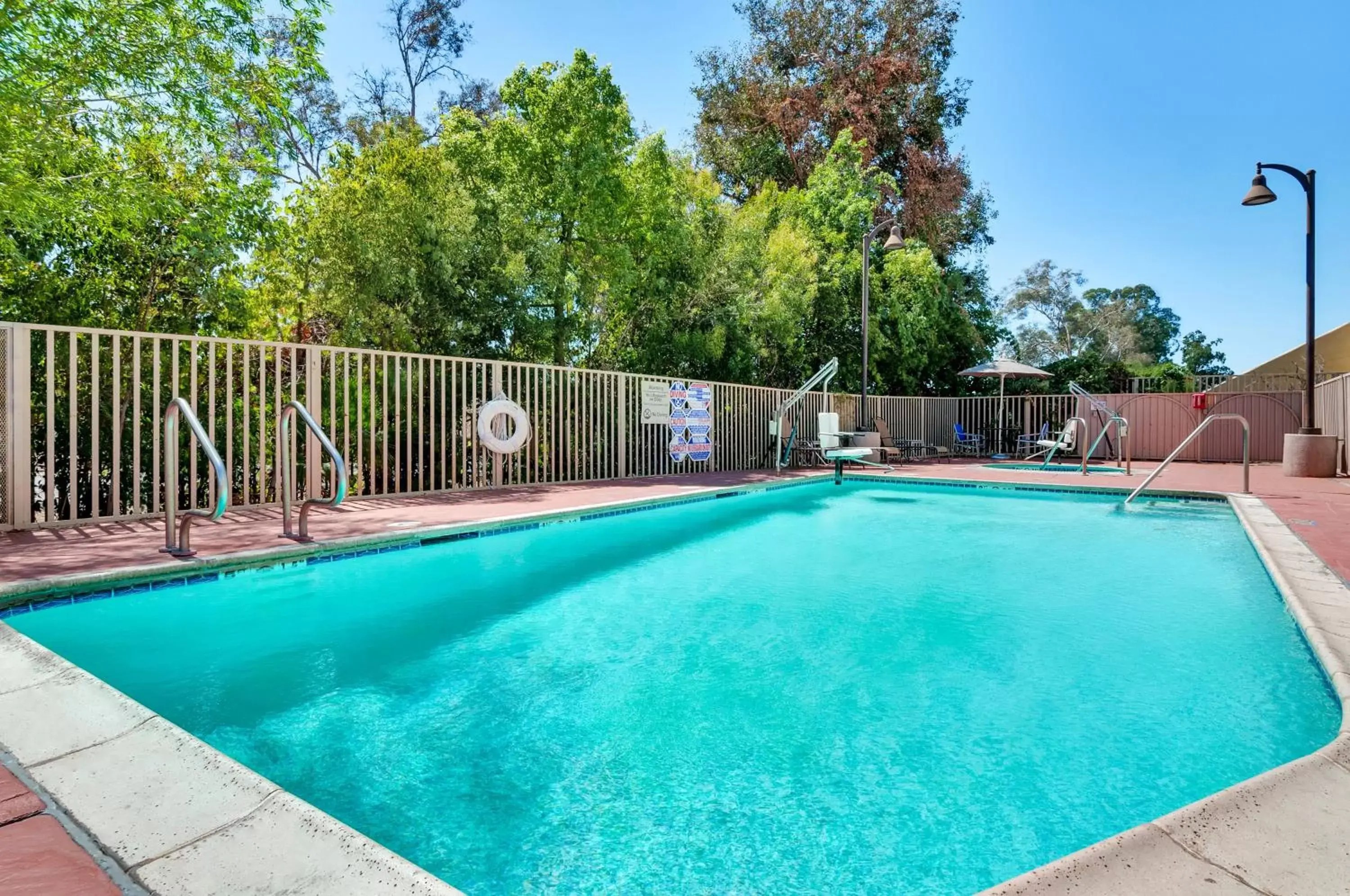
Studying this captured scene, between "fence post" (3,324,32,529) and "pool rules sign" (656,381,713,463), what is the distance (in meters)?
6.87

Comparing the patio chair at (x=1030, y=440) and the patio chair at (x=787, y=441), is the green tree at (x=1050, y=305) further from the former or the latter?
the patio chair at (x=787, y=441)

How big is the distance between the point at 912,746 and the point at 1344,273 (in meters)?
23.9

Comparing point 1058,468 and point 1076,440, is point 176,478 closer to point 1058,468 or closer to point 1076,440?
point 1058,468

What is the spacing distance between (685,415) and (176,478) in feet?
25.2

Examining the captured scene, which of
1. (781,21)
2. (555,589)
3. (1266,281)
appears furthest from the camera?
(1266,281)

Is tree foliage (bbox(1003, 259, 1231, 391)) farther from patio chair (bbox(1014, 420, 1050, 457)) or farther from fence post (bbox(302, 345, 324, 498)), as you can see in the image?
fence post (bbox(302, 345, 324, 498))

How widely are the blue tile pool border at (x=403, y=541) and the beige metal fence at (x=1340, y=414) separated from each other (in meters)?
4.09

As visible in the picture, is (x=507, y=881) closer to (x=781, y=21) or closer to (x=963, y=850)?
(x=963, y=850)

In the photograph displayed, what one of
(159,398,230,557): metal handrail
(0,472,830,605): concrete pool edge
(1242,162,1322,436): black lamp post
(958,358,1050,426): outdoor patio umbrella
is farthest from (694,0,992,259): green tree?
(159,398,230,557): metal handrail

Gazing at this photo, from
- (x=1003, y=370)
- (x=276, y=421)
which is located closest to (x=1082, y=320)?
(x=1003, y=370)

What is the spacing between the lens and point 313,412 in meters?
6.69

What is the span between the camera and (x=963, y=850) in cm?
166

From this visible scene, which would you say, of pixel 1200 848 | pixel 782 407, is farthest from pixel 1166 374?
pixel 1200 848

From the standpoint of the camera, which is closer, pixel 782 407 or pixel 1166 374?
pixel 782 407
